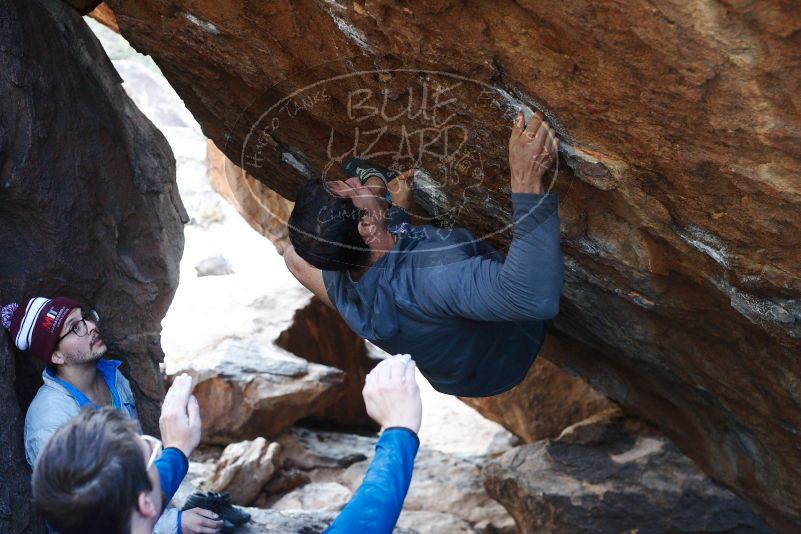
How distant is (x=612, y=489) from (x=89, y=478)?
427 cm

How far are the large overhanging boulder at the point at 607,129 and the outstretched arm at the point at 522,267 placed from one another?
100 mm

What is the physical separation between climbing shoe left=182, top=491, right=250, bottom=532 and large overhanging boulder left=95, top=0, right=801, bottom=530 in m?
1.51

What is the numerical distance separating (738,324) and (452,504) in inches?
140

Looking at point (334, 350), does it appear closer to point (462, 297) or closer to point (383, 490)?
point (462, 297)

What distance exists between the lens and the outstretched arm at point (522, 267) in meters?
2.40

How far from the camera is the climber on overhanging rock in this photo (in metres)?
2.42

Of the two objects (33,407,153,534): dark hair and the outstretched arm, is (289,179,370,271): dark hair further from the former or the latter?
(33,407,153,534): dark hair

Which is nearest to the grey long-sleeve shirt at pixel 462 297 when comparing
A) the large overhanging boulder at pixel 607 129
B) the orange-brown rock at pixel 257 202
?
the large overhanging boulder at pixel 607 129

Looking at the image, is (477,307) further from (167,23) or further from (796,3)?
(167,23)

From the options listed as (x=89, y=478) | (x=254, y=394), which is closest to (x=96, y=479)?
(x=89, y=478)

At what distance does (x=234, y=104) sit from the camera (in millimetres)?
3584

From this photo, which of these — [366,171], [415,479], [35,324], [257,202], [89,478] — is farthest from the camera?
[257,202]

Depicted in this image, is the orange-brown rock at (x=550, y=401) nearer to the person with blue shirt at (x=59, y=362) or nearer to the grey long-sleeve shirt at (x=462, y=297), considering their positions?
the grey long-sleeve shirt at (x=462, y=297)

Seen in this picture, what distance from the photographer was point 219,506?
13.6ft
